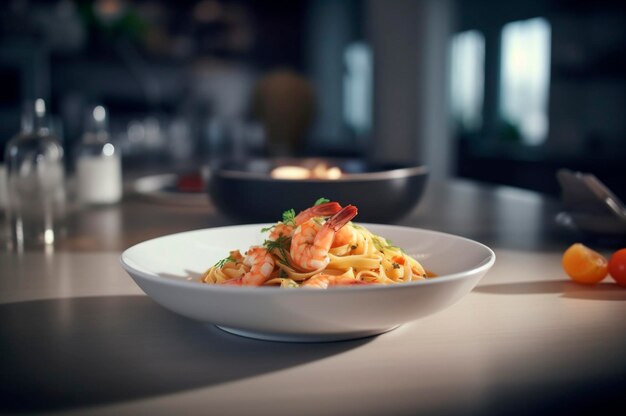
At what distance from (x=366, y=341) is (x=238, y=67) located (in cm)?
776

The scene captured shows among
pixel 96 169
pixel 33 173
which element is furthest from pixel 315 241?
pixel 96 169

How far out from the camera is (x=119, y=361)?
66 centimetres

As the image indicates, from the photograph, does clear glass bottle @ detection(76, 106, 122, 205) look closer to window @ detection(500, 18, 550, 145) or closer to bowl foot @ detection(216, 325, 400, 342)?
bowl foot @ detection(216, 325, 400, 342)

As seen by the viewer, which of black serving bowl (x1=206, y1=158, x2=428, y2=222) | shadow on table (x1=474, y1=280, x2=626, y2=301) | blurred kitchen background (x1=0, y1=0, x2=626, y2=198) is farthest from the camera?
blurred kitchen background (x1=0, y1=0, x2=626, y2=198)

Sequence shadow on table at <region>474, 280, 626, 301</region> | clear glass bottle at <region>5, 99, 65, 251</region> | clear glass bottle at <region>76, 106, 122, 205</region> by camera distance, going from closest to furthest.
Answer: shadow on table at <region>474, 280, 626, 301</region>, clear glass bottle at <region>5, 99, 65, 251</region>, clear glass bottle at <region>76, 106, 122, 205</region>

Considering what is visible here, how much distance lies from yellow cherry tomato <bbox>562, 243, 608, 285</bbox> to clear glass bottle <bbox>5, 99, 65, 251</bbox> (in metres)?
0.97

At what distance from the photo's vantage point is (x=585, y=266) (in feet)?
3.18

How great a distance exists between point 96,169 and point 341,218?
1.19 metres

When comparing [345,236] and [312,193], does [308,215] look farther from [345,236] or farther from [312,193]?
[312,193]

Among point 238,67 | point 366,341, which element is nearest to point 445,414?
point 366,341

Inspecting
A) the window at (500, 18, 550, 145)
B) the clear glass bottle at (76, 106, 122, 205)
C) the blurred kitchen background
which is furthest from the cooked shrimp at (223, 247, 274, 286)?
the window at (500, 18, 550, 145)

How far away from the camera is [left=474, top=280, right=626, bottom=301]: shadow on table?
923mm

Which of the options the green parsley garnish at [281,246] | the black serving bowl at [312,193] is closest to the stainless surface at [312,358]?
the green parsley garnish at [281,246]

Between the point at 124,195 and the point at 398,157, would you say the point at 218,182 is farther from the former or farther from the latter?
the point at 398,157
